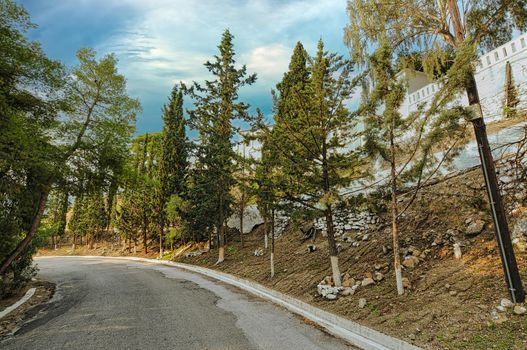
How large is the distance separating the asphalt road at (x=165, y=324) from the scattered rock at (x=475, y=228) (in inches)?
205

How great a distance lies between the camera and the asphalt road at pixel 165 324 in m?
6.00

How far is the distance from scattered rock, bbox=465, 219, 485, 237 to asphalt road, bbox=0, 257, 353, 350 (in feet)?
17.1

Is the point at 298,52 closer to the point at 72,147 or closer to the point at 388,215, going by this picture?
the point at 388,215

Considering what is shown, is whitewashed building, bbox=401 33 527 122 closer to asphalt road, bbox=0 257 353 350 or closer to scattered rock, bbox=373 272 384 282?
scattered rock, bbox=373 272 384 282

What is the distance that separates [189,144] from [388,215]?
1229 centimetres

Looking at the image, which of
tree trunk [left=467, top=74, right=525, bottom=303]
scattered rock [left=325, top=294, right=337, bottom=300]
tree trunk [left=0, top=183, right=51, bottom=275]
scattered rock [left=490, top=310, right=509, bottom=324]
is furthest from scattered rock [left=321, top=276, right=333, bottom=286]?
tree trunk [left=0, top=183, right=51, bottom=275]

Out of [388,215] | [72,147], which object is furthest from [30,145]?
[388,215]

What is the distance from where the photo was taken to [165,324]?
23.9ft

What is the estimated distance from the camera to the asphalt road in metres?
6.00

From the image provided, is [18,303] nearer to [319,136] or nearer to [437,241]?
[319,136]

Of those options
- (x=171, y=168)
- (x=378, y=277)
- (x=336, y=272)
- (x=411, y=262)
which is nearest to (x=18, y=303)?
(x=336, y=272)

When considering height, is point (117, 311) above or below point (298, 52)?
below

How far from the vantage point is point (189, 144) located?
1816 centimetres

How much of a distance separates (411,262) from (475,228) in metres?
2.05
